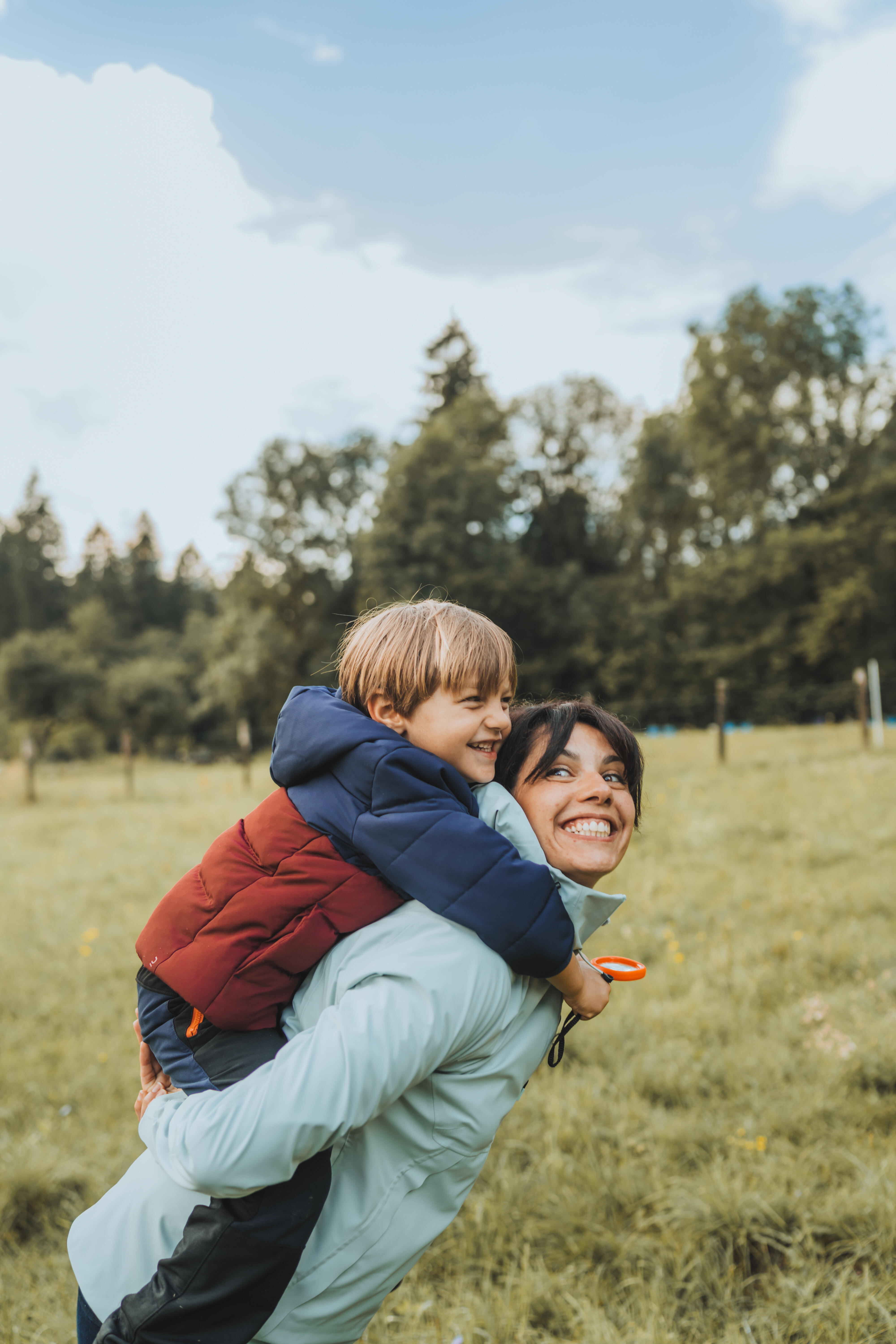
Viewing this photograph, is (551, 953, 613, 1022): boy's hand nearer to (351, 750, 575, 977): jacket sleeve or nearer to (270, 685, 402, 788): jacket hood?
(351, 750, 575, 977): jacket sleeve

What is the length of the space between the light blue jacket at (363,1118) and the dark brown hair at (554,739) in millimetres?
211

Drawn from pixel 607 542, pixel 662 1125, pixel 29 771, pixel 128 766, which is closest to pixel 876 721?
pixel 662 1125

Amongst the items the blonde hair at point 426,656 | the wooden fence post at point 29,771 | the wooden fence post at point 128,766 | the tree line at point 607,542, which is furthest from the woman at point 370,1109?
the tree line at point 607,542

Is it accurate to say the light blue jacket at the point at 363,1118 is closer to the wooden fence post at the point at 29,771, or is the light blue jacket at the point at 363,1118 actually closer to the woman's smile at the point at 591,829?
the woman's smile at the point at 591,829

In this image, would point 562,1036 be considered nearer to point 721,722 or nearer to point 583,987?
point 583,987

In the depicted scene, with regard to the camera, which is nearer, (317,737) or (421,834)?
(421,834)

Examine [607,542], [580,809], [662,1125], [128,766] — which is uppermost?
[607,542]

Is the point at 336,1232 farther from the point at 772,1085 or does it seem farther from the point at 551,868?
the point at 772,1085

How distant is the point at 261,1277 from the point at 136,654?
55915 mm

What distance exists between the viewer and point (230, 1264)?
4.39 ft

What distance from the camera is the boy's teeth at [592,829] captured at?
167cm

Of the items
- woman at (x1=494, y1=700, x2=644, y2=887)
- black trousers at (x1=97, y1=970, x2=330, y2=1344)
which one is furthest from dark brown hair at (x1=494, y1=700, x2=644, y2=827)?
black trousers at (x1=97, y1=970, x2=330, y2=1344)

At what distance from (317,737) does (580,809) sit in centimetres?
52

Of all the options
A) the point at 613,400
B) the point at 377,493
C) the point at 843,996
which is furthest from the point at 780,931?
the point at 613,400
